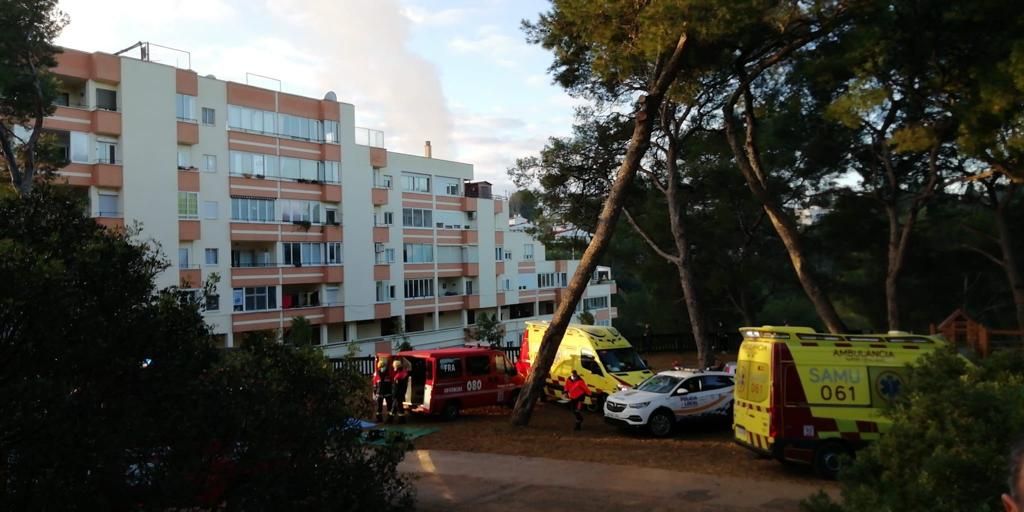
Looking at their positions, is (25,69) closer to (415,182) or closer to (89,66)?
(89,66)

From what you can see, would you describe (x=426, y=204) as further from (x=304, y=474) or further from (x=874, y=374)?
(x=304, y=474)

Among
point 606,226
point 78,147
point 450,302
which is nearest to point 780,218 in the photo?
point 606,226

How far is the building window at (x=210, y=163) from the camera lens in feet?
122

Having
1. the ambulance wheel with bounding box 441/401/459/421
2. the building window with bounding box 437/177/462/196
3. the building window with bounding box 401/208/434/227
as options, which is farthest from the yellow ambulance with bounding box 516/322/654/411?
the building window with bounding box 437/177/462/196

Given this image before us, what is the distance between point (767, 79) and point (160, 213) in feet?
90.4

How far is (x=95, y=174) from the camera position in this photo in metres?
32.6

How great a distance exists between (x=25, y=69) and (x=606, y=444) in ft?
62.6

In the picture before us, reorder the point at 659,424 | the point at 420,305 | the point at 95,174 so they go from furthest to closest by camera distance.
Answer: the point at 420,305, the point at 95,174, the point at 659,424

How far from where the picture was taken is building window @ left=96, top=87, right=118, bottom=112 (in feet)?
109

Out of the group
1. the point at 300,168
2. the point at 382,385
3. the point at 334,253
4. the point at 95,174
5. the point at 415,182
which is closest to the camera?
the point at 382,385

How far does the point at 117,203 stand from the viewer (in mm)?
33719

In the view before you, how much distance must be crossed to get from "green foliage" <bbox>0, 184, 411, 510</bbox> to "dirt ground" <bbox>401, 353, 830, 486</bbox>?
7536 millimetres

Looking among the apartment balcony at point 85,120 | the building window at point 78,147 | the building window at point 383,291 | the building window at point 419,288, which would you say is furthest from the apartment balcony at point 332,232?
the building window at point 78,147

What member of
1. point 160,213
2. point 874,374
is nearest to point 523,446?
point 874,374
